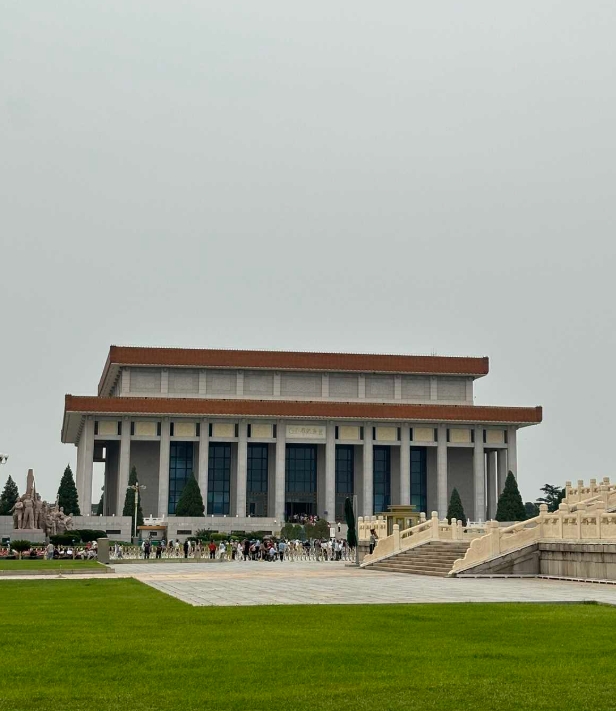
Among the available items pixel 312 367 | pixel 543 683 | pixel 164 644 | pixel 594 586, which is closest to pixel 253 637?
pixel 164 644

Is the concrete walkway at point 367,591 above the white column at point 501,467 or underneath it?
underneath

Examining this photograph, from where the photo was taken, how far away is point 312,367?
9981cm

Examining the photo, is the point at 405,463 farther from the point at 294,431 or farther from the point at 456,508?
the point at 294,431

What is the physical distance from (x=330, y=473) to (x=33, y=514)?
32.2m

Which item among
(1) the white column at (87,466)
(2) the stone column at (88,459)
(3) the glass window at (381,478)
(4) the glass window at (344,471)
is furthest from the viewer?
(4) the glass window at (344,471)

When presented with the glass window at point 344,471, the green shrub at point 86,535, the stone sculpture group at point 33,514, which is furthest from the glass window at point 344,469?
the stone sculpture group at point 33,514

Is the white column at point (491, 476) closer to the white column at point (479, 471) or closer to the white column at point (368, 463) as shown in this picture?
the white column at point (479, 471)

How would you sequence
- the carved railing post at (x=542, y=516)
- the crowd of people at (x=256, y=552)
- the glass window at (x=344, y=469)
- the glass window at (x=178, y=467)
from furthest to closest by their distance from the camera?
the glass window at (x=344, y=469) → the glass window at (x=178, y=467) → the crowd of people at (x=256, y=552) → the carved railing post at (x=542, y=516)

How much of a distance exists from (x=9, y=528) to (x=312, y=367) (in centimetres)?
3397

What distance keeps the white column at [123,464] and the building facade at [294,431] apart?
0.38 feet

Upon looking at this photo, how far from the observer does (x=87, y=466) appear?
3701 inches

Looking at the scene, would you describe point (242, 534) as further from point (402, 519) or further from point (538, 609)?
point (538, 609)

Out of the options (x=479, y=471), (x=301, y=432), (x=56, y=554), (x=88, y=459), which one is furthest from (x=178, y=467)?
(x=56, y=554)

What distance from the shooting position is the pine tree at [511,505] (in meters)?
87.1
